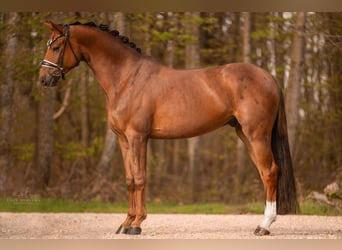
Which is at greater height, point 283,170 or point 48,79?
point 48,79

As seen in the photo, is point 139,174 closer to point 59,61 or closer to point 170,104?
point 170,104

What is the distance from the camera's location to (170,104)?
7.20 metres

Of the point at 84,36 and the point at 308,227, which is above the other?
the point at 84,36

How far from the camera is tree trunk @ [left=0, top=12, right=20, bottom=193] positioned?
12.5 m

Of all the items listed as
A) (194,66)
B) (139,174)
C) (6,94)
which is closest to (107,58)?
(139,174)

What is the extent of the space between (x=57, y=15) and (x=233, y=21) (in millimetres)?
6596

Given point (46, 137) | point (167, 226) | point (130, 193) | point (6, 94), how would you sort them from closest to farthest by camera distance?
1. point (130, 193)
2. point (167, 226)
3. point (6, 94)
4. point (46, 137)

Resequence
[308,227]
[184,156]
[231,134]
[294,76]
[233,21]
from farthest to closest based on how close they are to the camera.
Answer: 1. [184,156]
2. [233,21]
3. [231,134]
4. [294,76]
5. [308,227]

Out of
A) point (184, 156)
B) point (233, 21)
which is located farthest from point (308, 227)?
point (184, 156)

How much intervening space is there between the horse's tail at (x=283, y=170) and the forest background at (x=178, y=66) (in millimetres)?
4192

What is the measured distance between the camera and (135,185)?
23.4 ft

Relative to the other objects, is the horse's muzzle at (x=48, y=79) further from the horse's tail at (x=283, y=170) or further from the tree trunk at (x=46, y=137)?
the tree trunk at (x=46, y=137)

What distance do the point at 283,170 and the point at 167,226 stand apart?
233 cm

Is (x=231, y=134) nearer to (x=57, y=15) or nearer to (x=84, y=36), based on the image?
(x=57, y=15)
